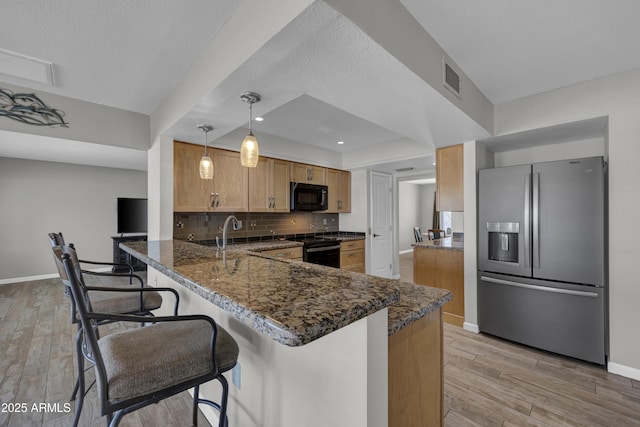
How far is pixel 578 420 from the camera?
66.9 inches

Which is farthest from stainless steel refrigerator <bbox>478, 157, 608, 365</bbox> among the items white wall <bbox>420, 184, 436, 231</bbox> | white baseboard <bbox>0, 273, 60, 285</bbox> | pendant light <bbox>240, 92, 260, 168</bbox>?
white wall <bbox>420, 184, 436, 231</bbox>

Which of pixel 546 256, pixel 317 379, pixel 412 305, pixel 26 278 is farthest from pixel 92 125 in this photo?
pixel 546 256

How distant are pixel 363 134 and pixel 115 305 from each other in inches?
135

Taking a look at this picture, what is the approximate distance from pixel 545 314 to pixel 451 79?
2271 millimetres

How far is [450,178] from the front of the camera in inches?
129

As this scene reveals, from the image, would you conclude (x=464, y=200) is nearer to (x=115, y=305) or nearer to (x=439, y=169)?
(x=439, y=169)

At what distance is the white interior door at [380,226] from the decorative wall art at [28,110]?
436 centimetres

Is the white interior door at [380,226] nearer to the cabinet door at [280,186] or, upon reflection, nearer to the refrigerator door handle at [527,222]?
the cabinet door at [280,186]

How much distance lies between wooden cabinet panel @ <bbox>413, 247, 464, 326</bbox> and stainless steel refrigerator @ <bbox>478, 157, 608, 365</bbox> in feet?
0.77

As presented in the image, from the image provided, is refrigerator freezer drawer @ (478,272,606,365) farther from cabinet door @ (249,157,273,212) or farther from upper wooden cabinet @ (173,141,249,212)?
upper wooden cabinet @ (173,141,249,212)

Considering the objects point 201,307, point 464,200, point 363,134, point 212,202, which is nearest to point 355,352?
point 201,307

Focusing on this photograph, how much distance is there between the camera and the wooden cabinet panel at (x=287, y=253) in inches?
144

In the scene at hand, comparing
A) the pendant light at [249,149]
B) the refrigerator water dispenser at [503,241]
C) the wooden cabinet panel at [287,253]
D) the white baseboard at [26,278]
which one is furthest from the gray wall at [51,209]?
the refrigerator water dispenser at [503,241]

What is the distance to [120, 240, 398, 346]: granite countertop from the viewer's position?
2.06ft
